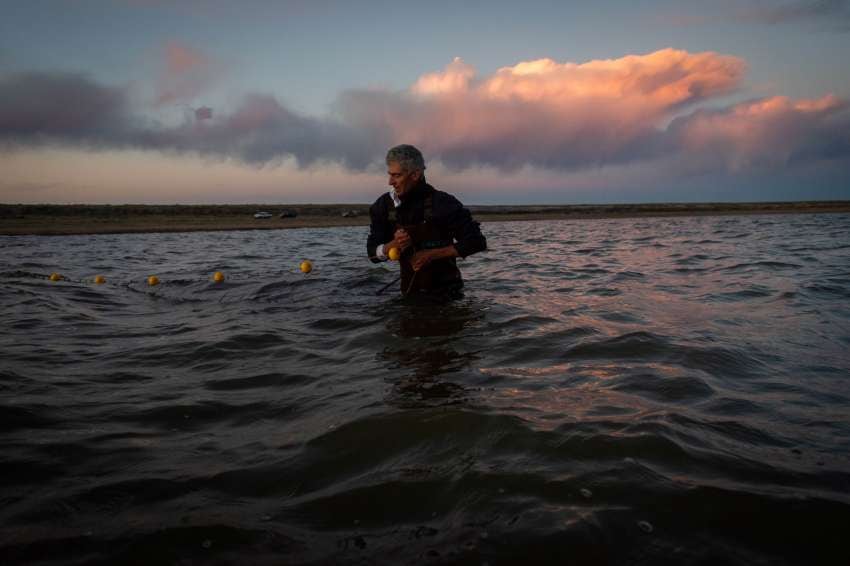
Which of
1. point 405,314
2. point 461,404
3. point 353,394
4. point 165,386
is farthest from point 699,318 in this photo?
point 165,386

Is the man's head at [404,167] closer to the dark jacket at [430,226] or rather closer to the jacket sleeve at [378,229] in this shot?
the dark jacket at [430,226]

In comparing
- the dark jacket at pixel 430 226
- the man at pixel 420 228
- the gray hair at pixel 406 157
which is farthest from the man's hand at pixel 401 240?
the gray hair at pixel 406 157

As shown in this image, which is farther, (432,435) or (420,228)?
(420,228)

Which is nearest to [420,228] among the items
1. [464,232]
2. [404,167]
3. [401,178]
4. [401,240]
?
[401,240]

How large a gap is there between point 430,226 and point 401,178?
74 cm

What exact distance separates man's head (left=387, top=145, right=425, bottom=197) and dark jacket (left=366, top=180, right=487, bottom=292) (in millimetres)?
152

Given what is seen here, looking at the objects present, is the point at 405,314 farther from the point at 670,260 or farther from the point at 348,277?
the point at 670,260

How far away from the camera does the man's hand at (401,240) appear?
690 centimetres

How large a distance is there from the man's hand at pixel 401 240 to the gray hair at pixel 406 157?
32.2 inches

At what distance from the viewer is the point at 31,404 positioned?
368 centimetres

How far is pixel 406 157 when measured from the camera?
6.71 meters

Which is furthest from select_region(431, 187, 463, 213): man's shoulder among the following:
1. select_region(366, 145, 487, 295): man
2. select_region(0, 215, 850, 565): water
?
select_region(0, 215, 850, 565): water

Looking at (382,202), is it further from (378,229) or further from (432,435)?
(432,435)

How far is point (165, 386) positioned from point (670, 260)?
1224 centimetres
